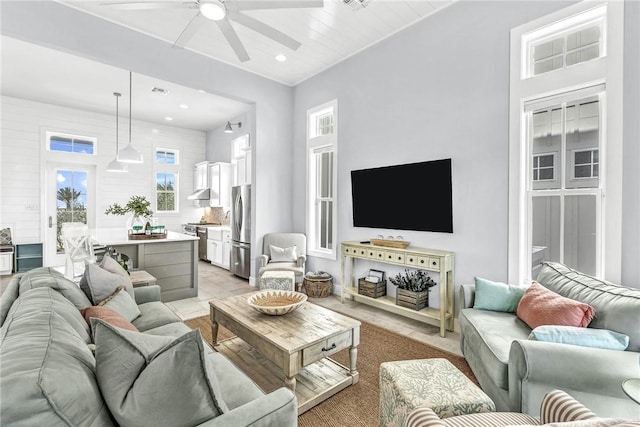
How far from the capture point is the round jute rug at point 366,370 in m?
1.90

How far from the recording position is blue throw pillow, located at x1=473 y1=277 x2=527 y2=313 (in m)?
2.45

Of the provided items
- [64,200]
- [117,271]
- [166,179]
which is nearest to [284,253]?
[117,271]

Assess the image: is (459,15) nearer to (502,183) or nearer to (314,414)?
(502,183)

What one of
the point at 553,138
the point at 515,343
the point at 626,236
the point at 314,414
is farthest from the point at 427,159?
the point at 314,414

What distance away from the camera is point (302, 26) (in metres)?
3.67

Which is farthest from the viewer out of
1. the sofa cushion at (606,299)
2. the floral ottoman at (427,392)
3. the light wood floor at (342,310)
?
the light wood floor at (342,310)

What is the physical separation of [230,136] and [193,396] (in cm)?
683

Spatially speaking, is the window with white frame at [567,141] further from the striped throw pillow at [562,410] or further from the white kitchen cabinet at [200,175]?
the white kitchen cabinet at [200,175]

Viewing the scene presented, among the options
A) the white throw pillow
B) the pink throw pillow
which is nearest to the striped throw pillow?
the pink throw pillow

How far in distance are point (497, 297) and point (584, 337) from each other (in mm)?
802

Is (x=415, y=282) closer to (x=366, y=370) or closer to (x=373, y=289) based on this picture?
(x=373, y=289)

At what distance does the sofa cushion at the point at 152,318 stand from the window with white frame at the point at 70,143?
5613mm

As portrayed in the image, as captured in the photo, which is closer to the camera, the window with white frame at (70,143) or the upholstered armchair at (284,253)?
the upholstered armchair at (284,253)

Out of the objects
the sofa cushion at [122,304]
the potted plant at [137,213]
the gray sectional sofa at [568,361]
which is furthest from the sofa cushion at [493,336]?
the potted plant at [137,213]
